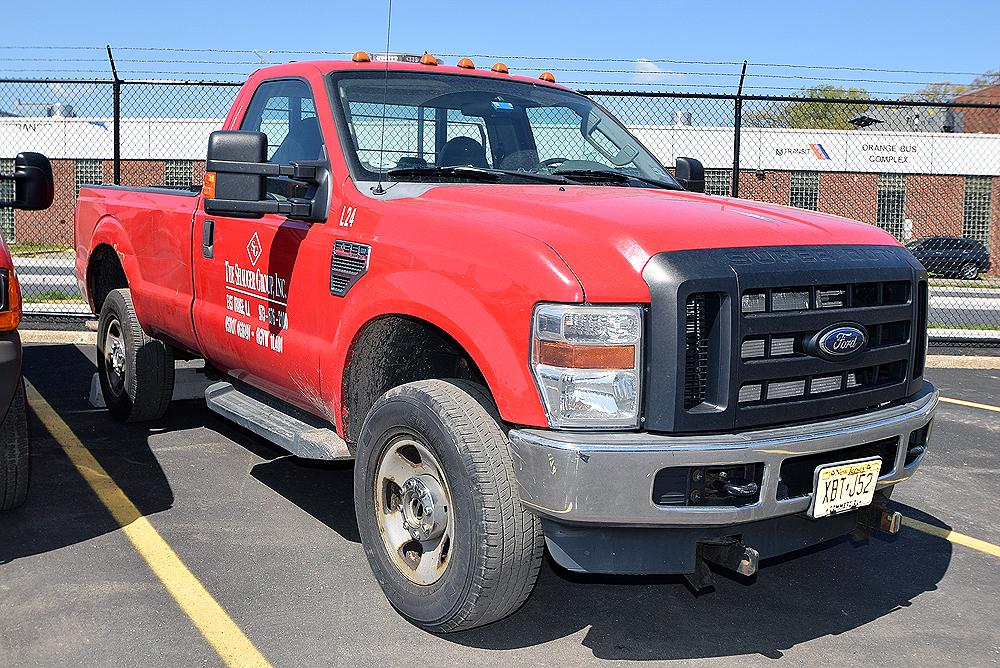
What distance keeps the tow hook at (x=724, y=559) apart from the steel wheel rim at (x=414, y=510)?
2.78 feet

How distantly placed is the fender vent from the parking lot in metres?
1.23

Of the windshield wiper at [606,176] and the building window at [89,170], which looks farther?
the building window at [89,170]

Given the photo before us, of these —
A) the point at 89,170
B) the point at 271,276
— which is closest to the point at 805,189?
the point at 89,170

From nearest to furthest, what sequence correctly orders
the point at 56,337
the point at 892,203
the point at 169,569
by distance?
the point at 169,569 < the point at 56,337 < the point at 892,203

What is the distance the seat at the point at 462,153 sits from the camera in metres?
4.54

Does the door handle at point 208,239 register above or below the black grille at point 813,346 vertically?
above

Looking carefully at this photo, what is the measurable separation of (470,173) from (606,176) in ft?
2.23

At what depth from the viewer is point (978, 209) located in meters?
40.7

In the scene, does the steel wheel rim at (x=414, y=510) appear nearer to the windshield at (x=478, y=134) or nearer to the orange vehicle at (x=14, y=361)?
the windshield at (x=478, y=134)

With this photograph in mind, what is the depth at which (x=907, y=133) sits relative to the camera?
37.7 meters

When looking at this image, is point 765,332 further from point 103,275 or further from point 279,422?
point 103,275

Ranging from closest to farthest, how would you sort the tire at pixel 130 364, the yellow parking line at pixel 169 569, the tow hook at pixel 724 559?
the tow hook at pixel 724 559, the yellow parking line at pixel 169 569, the tire at pixel 130 364

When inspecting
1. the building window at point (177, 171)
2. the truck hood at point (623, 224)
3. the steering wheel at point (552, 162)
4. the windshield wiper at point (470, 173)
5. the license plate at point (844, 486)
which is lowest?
the license plate at point (844, 486)

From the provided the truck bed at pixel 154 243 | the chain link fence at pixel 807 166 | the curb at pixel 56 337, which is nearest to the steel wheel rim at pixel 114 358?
the truck bed at pixel 154 243
